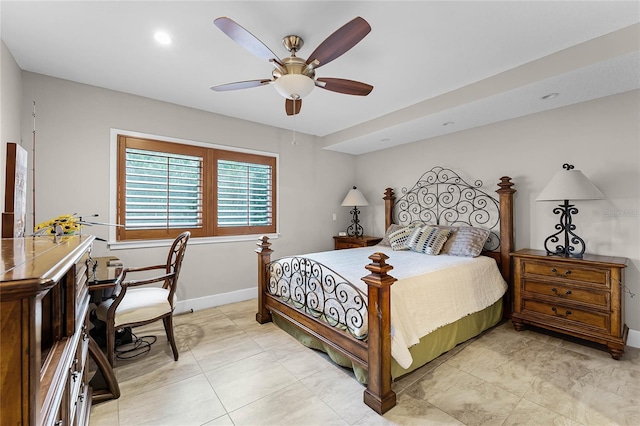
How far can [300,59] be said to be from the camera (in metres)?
2.03

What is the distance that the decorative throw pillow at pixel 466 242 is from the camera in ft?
10.8

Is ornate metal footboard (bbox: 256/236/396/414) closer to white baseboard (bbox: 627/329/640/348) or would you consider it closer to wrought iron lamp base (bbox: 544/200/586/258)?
wrought iron lamp base (bbox: 544/200/586/258)

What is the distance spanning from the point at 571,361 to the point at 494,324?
0.77 m

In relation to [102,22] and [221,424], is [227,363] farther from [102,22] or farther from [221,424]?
[102,22]

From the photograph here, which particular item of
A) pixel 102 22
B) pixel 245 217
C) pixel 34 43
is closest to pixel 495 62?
pixel 102 22

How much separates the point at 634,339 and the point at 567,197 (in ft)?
4.97

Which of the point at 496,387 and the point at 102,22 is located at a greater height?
the point at 102,22

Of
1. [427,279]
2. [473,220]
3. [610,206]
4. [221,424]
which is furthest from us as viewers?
[473,220]

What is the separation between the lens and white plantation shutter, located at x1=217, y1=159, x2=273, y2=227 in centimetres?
390

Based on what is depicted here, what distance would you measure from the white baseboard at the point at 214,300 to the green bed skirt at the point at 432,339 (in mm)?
980

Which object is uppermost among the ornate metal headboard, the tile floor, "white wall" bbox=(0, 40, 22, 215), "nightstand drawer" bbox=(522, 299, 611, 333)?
"white wall" bbox=(0, 40, 22, 215)

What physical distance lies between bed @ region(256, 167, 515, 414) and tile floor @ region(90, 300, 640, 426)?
160mm

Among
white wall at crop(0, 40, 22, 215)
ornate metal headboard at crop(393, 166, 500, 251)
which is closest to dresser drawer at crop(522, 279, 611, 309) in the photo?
ornate metal headboard at crop(393, 166, 500, 251)

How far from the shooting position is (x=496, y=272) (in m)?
3.18
